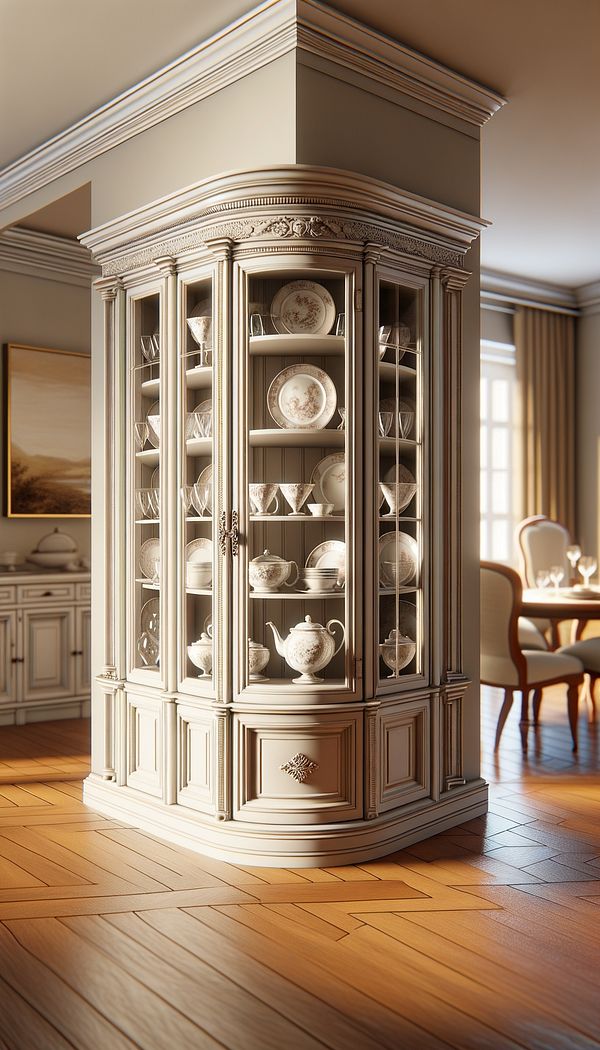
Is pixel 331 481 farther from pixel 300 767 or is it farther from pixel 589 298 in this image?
pixel 589 298

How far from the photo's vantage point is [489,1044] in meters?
2.18

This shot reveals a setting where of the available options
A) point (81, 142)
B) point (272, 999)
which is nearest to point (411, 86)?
point (81, 142)

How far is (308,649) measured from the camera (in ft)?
11.1

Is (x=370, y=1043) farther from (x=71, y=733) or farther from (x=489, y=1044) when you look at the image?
(x=71, y=733)

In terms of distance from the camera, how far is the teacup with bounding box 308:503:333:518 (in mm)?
3438

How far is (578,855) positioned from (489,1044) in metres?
1.38

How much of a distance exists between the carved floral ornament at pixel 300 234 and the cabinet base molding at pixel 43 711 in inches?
122

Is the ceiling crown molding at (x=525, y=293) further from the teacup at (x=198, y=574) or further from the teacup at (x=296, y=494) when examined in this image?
the teacup at (x=198, y=574)

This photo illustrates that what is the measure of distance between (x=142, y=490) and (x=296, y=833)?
152 cm

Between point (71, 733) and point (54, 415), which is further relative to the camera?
point (54, 415)

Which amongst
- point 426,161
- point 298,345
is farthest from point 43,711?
point 426,161

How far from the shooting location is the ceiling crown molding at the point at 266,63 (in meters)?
3.34

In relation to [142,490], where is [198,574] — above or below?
below

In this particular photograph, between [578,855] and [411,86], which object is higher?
[411,86]
